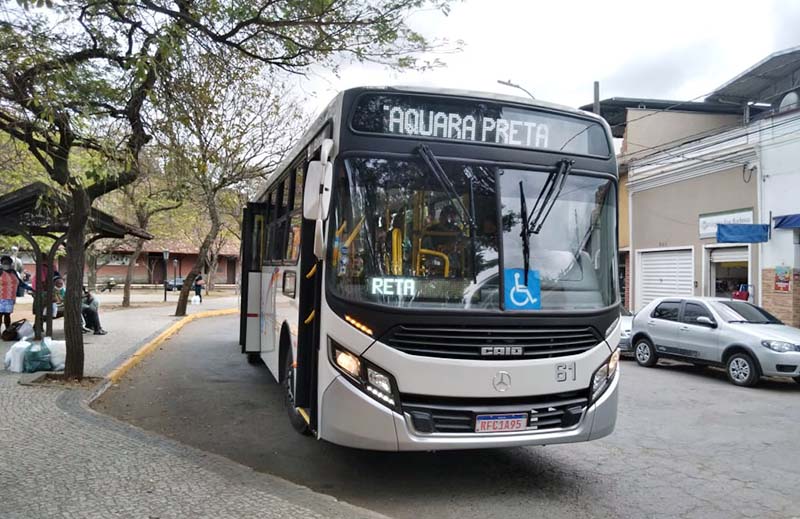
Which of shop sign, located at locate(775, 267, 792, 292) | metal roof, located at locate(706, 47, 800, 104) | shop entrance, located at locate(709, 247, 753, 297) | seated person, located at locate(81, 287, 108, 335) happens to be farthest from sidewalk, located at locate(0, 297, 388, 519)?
metal roof, located at locate(706, 47, 800, 104)

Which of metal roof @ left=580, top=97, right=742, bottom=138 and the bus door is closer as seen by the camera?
the bus door

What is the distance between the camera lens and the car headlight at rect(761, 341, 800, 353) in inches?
404

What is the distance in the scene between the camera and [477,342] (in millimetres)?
4621

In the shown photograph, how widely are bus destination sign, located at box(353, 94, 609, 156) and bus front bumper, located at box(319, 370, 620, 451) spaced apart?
203cm

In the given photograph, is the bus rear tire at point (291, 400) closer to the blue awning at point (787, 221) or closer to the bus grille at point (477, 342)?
the bus grille at point (477, 342)

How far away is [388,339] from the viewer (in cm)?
452

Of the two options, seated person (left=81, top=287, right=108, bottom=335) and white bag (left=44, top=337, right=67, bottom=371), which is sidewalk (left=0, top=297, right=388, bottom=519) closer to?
white bag (left=44, top=337, right=67, bottom=371)

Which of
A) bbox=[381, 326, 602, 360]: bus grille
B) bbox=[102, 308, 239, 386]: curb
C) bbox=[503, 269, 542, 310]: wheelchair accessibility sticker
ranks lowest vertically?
bbox=[102, 308, 239, 386]: curb

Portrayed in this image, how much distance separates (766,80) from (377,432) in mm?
22724

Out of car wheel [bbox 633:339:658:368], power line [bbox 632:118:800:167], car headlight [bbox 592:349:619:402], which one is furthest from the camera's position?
power line [bbox 632:118:800:167]

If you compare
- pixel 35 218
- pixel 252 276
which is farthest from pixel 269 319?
pixel 35 218

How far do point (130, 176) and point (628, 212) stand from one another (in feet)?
59.0

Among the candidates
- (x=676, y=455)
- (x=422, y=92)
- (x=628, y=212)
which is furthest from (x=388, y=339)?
(x=628, y=212)

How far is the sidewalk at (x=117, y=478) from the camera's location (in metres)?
4.22
